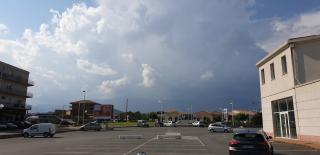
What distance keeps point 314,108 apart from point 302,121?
230 centimetres

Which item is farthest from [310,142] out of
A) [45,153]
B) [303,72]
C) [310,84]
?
[45,153]

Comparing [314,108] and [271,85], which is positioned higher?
[271,85]

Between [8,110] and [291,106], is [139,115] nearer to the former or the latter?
[8,110]

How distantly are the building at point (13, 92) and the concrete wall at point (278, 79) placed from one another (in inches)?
2217

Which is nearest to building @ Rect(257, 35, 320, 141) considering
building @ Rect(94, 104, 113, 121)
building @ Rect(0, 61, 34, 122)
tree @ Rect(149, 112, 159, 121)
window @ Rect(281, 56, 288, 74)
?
window @ Rect(281, 56, 288, 74)

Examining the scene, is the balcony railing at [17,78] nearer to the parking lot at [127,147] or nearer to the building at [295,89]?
the parking lot at [127,147]

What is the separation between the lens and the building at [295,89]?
80.6 ft

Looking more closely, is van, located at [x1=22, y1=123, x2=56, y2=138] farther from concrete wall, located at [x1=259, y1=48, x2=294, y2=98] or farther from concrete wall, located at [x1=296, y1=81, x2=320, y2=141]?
concrete wall, located at [x1=296, y1=81, x2=320, y2=141]

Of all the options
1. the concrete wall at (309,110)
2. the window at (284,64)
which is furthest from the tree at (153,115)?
the concrete wall at (309,110)

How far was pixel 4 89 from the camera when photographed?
246ft

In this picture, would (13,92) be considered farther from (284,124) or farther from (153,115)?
(153,115)

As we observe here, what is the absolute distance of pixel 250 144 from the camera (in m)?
14.9

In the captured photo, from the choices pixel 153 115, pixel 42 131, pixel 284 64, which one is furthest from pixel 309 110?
pixel 153 115

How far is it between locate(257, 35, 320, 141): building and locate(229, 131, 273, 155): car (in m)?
10.2
